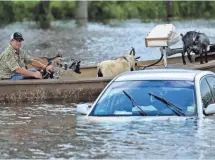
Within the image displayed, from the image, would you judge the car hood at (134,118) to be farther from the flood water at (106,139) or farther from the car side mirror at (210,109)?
the car side mirror at (210,109)

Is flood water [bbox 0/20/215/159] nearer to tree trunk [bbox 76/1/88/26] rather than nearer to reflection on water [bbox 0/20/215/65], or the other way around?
reflection on water [bbox 0/20/215/65]

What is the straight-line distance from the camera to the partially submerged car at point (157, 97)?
1285 centimetres

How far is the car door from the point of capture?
13055mm

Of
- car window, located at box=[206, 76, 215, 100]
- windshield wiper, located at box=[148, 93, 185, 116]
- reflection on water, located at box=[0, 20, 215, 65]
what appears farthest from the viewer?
reflection on water, located at box=[0, 20, 215, 65]

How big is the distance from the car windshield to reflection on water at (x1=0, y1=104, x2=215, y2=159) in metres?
0.18

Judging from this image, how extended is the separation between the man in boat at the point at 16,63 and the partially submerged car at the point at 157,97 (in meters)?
6.10

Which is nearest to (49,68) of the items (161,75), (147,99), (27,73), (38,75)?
(38,75)

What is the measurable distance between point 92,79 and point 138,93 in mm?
7196

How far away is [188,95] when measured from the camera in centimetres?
1290

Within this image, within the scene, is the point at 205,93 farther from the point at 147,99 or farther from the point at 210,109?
the point at 147,99

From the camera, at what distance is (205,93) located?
13.2m

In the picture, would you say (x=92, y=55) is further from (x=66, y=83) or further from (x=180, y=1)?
(x=180, y=1)

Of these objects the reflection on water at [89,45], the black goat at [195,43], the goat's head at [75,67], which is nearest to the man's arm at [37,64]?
the goat's head at [75,67]

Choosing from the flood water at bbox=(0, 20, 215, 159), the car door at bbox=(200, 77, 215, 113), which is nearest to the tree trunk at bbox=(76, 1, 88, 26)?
the flood water at bbox=(0, 20, 215, 159)
